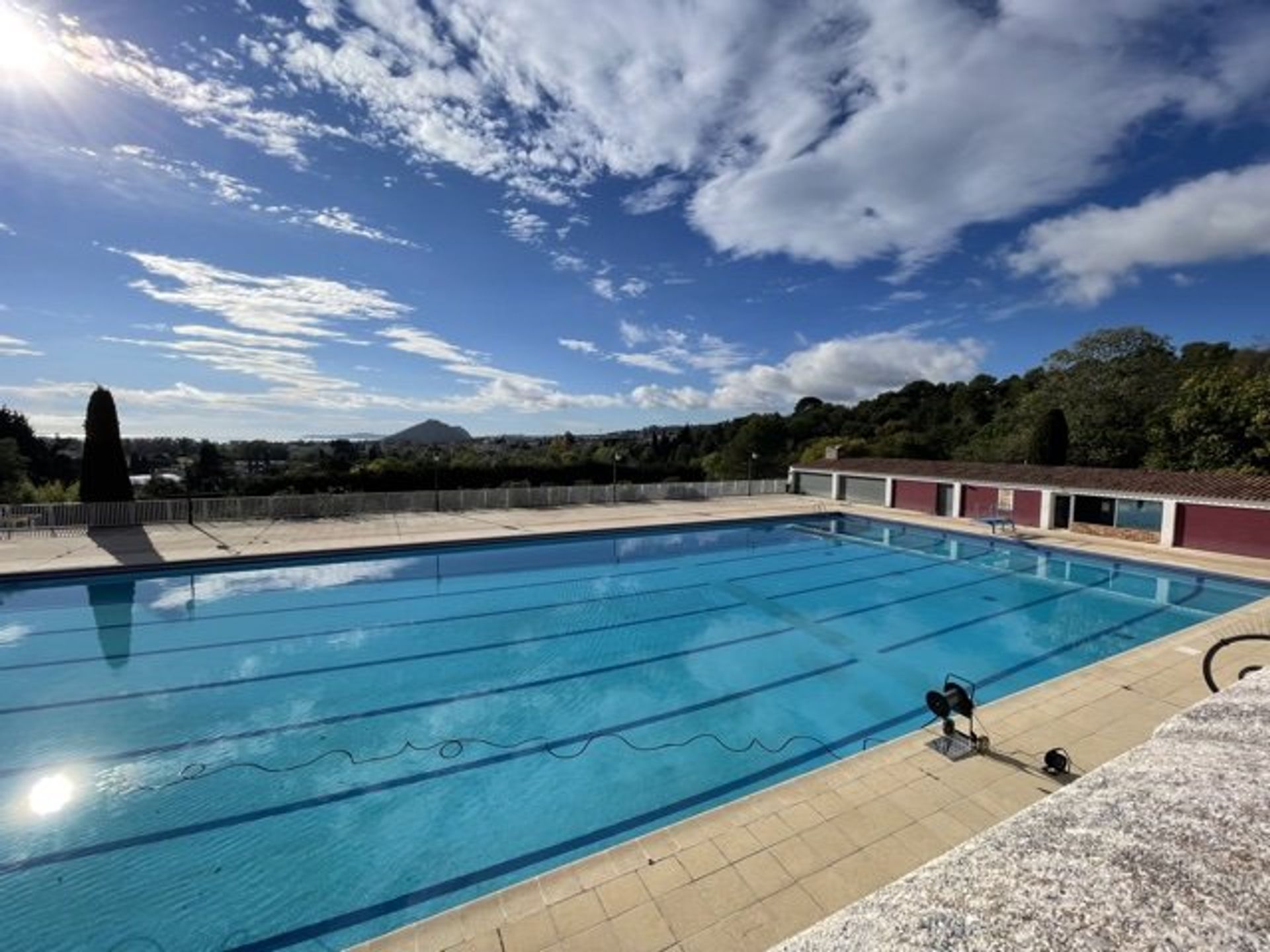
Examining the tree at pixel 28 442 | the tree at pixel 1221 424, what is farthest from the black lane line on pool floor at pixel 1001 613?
the tree at pixel 28 442

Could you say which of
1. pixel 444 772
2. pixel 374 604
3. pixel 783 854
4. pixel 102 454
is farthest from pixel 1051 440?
pixel 102 454

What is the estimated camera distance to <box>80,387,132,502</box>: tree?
15.5m

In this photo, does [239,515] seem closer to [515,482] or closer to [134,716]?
[515,482]

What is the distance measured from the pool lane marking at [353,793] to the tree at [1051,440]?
22164 millimetres

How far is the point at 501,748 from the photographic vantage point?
21.0 ft

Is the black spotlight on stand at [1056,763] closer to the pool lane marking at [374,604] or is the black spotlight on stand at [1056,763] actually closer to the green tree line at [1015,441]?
the pool lane marking at [374,604]

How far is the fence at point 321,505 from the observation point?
14.9 m

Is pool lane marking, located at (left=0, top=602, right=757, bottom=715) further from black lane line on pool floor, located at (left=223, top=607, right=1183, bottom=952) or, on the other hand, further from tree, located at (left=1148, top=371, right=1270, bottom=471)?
tree, located at (left=1148, top=371, right=1270, bottom=471)

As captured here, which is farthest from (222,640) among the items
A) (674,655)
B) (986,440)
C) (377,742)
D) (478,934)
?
(986,440)

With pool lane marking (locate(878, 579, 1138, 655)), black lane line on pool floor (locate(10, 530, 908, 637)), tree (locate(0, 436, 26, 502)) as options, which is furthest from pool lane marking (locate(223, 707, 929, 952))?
tree (locate(0, 436, 26, 502))

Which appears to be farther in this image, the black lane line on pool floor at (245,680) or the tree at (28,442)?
the tree at (28,442)

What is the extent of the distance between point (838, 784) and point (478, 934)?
2.85 meters

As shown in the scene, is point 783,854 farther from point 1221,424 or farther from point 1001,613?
point 1221,424

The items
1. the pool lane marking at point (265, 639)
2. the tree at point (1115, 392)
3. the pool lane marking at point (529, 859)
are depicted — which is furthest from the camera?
the tree at point (1115, 392)
